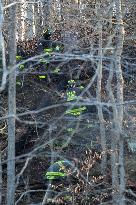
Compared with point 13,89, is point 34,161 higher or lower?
lower

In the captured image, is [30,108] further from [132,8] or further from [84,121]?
[132,8]

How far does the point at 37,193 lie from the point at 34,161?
111 centimetres

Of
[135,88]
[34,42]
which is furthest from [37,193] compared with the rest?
[34,42]

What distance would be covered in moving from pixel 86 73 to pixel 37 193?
4.68 m

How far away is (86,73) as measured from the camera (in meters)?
14.4

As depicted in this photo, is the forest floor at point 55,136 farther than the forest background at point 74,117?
Yes

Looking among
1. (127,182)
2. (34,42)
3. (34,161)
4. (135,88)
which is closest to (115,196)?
(127,182)

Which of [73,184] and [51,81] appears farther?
[51,81]

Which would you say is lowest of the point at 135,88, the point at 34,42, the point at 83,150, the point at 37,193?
the point at 37,193

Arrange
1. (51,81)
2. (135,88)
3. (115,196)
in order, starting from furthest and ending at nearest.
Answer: (51,81) < (135,88) < (115,196)

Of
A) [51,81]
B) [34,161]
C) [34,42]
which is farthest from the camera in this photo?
[34,42]

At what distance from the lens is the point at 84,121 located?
12227 millimetres

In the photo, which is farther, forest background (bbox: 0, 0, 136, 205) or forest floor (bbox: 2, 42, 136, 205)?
forest floor (bbox: 2, 42, 136, 205)

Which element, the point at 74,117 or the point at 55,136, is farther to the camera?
the point at 74,117
